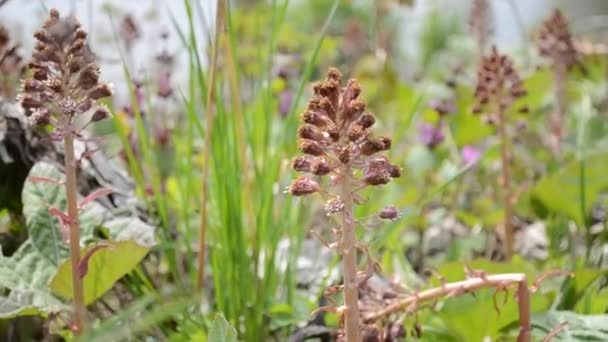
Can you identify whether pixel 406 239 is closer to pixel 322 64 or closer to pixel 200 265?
pixel 200 265

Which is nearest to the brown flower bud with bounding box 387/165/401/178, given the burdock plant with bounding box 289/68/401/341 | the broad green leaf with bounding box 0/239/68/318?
the burdock plant with bounding box 289/68/401/341

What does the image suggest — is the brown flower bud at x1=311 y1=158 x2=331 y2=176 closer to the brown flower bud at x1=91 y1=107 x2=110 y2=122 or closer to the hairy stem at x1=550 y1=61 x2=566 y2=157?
the brown flower bud at x1=91 y1=107 x2=110 y2=122

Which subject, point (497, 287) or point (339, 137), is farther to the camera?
point (497, 287)

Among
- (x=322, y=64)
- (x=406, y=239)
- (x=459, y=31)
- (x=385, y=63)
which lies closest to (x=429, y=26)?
(x=459, y=31)

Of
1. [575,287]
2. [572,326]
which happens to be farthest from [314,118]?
[575,287]

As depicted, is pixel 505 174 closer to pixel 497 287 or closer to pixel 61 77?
pixel 497 287

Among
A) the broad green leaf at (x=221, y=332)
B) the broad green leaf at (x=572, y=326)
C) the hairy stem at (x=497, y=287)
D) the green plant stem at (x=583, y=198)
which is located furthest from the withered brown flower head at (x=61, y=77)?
the green plant stem at (x=583, y=198)
